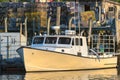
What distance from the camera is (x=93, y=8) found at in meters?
49.6

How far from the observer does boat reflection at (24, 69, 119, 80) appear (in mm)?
27500

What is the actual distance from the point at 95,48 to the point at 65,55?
15.9ft

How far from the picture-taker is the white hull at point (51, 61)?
3022cm

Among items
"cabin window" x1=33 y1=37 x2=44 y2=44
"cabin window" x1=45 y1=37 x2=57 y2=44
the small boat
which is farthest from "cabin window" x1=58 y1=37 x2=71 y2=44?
"cabin window" x1=33 y1=37 x2=44 y2=44

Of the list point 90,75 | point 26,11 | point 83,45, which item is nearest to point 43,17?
point 26,11

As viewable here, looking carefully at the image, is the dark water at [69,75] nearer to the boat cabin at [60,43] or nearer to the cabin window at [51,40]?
the boat cabin at [60,43]

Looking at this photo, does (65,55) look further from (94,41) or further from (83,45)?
(94,41)

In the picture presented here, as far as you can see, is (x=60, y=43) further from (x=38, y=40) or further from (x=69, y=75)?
(x=69, y=75)

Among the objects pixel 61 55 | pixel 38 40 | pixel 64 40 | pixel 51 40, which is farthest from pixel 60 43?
pixel 38 40

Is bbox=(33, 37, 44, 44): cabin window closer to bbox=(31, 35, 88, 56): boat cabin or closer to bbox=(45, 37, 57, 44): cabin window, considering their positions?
bbox=(31, 35, 88, 56): boat cabin

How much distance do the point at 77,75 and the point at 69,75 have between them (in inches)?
16.5

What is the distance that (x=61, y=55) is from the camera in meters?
30.7

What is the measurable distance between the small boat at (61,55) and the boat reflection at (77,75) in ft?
1.93

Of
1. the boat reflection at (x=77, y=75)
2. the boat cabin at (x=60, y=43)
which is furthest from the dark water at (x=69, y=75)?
the boat cabin at (x=60, y=43)
